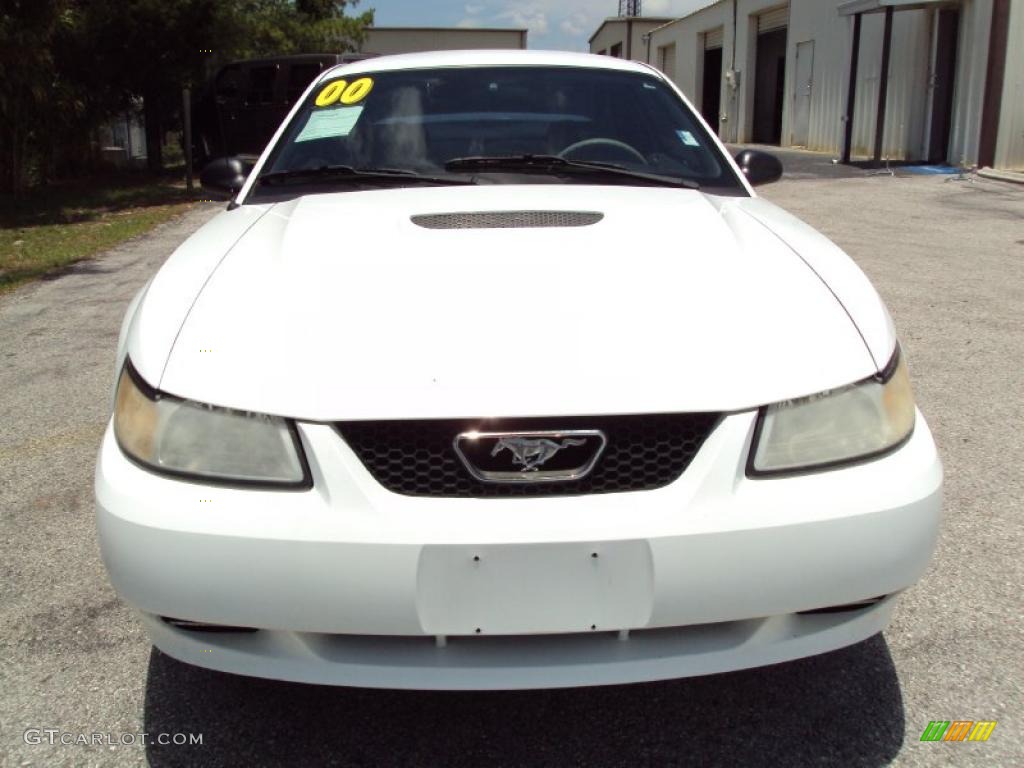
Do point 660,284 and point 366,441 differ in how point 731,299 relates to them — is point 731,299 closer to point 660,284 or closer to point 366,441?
point 660,284

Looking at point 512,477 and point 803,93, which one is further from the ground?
point 803,93

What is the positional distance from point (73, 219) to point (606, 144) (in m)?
10.3

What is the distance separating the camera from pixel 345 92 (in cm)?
330

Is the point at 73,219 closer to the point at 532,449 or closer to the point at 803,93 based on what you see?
the point at 532,449

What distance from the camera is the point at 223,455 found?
173cm

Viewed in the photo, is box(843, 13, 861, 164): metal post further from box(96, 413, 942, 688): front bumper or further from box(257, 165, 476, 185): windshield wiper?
box(96, 413, 942, 688): front bumper

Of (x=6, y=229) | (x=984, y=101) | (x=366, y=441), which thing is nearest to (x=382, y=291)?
(x=366, y=441)

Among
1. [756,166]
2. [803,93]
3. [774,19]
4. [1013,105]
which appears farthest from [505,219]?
[774,19]

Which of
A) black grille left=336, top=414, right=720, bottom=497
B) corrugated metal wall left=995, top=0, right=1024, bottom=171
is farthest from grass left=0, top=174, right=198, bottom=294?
corrugated metal wall left=995, top=0, right=1024, bottom=171

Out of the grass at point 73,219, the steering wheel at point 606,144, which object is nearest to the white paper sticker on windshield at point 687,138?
the steering wheel at point 606,144

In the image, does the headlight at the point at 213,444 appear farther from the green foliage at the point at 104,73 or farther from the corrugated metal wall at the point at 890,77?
the corrugated metal wall at the point at 890,77

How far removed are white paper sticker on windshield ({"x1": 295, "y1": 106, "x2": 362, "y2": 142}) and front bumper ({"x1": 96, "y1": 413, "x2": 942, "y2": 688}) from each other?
5.47ft

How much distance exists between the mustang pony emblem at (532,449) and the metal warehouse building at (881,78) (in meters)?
15.3

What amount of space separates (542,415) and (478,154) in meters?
1.63
